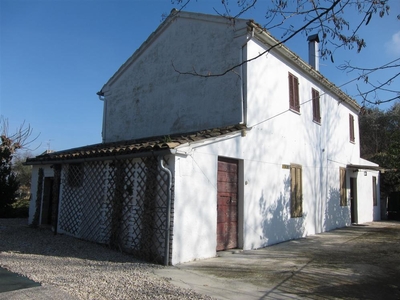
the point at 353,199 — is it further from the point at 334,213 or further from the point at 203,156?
the point at 203,156

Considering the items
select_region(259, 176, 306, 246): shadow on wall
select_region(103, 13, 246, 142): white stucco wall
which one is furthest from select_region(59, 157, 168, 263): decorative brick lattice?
select_region(259, 176, 306, 246): shadow on wall

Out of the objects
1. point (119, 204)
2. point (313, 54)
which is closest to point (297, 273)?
point (119, 204)

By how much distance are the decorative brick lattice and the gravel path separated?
38 cm

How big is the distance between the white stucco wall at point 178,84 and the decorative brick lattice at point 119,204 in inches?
113

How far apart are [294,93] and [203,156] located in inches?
220

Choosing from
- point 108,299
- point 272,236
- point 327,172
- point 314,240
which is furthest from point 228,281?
point 327,172

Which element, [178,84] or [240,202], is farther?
[178,84]

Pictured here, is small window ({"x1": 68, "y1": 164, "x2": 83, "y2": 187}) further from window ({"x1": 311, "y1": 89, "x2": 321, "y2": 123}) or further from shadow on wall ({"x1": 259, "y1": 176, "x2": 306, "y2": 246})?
window ({"x1": 311, "y1": 89, "x2": 321, "y2": 123})

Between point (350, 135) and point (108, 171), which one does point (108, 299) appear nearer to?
point (108, 171)

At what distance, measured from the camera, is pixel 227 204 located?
28.4 feet

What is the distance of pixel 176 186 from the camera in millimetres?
7125

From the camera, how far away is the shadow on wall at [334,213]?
1376cm

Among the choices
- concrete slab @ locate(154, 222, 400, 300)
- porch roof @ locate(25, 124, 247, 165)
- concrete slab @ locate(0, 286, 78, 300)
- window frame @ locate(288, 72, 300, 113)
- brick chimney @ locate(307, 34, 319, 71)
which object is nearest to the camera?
concrete slab @ locate(0, 286, 78, 300)

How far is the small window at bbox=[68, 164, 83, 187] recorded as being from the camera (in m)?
10.2
